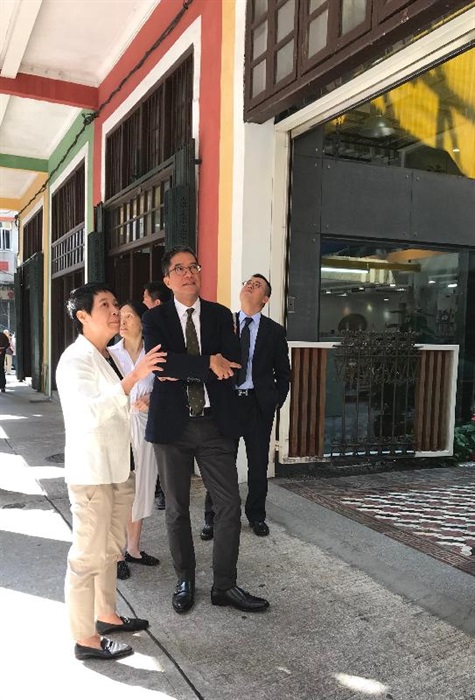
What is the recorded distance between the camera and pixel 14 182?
15023mm

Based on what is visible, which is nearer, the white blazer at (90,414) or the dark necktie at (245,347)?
the white blazer at (90,414)

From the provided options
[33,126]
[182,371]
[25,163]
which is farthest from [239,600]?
[25,163]

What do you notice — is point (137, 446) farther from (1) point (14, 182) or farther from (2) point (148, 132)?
(1) point (14, 182)

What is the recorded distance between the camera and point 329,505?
4449 millimetres

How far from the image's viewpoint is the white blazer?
2328 millimetres

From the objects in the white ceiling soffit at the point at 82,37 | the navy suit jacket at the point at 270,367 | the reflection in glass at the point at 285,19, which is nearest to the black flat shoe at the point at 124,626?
the navy suit jacket at the point at 270,367

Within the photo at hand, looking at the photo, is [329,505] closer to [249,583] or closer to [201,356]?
[249,583]

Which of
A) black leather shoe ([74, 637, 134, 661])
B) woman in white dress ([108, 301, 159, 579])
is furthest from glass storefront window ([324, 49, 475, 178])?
black leather shoe ([74, 637, 134, 661])

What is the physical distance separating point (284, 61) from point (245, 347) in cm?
223

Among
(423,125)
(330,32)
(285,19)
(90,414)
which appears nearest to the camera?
(90,414)

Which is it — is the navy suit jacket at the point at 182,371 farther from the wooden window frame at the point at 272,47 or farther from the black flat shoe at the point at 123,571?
the wooden window frame at the point at 272,47

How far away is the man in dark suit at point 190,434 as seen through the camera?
2814 mm

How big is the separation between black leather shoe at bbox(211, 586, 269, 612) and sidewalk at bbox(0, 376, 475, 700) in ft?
0.13

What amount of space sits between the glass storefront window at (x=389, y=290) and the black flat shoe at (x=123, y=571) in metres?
3.49
